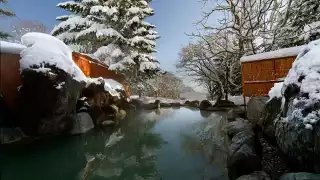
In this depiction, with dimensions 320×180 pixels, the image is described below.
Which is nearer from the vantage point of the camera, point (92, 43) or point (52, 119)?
point (52, 119)

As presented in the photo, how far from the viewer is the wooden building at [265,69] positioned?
5.45 metres

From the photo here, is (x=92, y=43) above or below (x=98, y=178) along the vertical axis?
above

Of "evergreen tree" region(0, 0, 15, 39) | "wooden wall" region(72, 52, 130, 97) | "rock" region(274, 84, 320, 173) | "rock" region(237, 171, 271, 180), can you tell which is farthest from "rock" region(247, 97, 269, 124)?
"evergreen tree" region(0, 0, 15, 39)

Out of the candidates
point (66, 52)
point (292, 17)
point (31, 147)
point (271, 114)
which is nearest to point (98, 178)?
point (31, 147)

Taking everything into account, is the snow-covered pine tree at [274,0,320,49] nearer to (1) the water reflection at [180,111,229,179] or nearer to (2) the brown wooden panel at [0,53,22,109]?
(1) the water reflection at [180,111,229,179]

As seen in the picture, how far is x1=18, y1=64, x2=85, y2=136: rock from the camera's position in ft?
19.2

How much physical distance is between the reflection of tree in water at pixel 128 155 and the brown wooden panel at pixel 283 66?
3.25 meters

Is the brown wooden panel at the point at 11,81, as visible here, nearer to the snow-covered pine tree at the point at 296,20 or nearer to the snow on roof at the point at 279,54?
the snow on roof at the point at 279,54

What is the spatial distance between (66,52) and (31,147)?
2937mm

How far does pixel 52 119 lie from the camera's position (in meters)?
6.25

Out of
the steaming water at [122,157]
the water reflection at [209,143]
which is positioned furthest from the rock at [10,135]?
the water reflection at [209,143]

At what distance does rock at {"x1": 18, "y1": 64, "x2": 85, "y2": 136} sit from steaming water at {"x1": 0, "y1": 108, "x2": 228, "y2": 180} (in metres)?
0.44

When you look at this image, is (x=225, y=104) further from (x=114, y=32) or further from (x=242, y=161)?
(x=242, y=161)

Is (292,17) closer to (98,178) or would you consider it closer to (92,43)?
(98,178)
